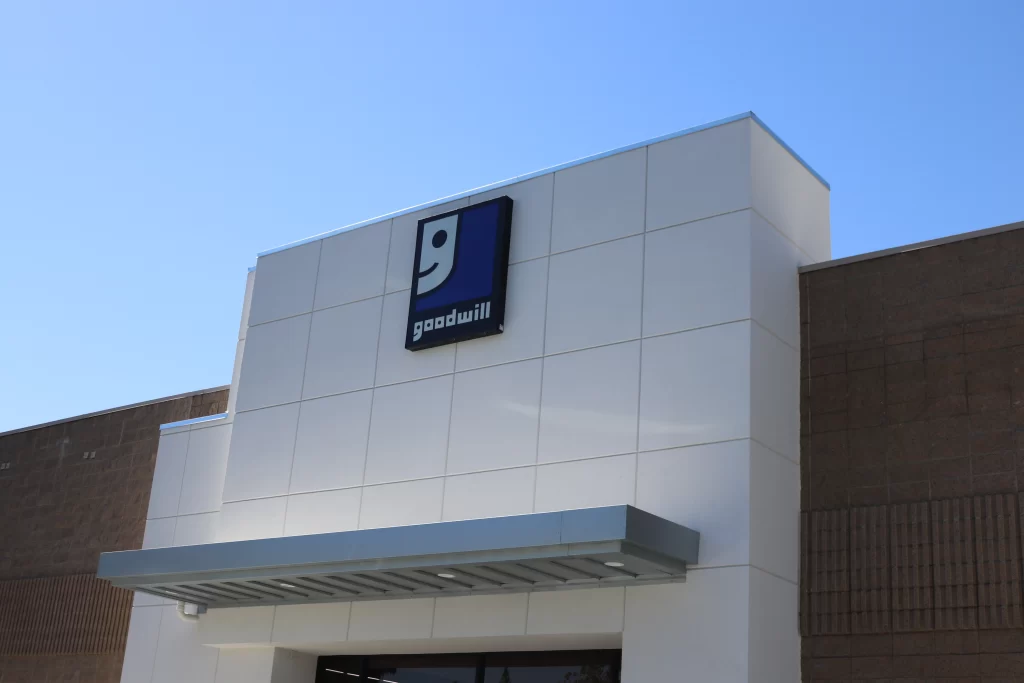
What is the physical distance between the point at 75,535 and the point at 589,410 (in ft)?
37.4

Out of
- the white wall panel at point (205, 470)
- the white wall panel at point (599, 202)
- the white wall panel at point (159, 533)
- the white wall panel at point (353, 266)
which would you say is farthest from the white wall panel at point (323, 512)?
the white wall panel at point (599, 202)

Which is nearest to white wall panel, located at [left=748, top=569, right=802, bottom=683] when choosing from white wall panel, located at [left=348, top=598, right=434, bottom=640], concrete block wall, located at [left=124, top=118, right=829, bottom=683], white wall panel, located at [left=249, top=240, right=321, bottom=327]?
concrete block wall, located at [left=124, top=118, right=829, bottom=683]

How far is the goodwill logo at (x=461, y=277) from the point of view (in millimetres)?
16047

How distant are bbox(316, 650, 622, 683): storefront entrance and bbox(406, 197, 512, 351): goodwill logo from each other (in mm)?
4141

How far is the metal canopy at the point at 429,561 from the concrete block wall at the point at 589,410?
0.31 meters

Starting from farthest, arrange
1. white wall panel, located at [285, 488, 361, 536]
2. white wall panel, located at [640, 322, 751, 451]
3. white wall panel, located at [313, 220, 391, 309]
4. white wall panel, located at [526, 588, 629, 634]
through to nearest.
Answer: white wall panel, located at [313, 220, 391, 309] < white wall panel, located at [285, 488, 361, 536] < white wall panel, located at [526, 588, 629, 634] < white wall panel, located at [640, 322, 751, 451]

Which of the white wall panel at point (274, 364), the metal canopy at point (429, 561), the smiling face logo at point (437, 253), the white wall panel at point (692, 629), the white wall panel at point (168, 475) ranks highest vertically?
the smiling face logo at point (437, 253)

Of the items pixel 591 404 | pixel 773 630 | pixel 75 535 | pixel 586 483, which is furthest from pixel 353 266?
pixel 773 630

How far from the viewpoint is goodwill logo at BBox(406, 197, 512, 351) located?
16.0 meters

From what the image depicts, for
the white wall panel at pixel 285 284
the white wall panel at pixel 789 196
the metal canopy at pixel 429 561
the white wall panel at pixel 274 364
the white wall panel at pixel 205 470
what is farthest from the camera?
the white wall panel at pixel 205 470

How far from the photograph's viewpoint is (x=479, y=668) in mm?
15773

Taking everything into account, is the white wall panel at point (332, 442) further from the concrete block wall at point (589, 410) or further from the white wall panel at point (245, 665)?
the white wall panel at point (245, 665)

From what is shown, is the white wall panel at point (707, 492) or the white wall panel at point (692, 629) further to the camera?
the white wall panel at point (707, 492)

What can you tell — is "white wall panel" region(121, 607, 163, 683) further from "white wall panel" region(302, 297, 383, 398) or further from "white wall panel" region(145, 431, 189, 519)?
"white wall panel" region(302, 297, 383, 398)
